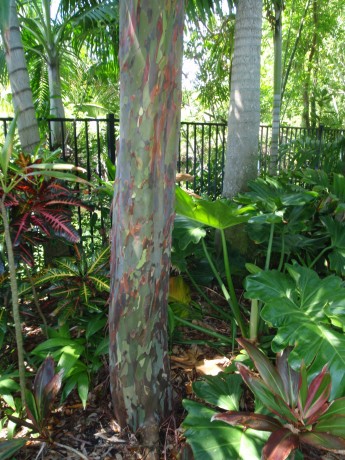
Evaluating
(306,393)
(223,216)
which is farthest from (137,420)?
(223,216)

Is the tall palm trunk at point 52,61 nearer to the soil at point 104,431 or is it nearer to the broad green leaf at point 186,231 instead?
the broad green leaf at point 186,231

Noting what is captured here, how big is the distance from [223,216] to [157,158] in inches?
34.4

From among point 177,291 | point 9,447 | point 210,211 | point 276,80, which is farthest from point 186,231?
point 276,80

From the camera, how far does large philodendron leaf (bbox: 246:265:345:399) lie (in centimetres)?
192

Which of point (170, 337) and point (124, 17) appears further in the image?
point (170, 337)

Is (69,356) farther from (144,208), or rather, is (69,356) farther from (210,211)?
(210,211)

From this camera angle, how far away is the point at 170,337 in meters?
2.72

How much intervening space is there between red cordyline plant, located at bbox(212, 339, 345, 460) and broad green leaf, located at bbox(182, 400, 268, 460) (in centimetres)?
15

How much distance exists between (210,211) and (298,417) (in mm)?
1255

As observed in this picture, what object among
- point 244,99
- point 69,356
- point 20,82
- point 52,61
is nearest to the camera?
point 69,356

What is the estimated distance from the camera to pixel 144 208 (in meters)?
1.81

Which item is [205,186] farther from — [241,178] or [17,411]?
[17,411]

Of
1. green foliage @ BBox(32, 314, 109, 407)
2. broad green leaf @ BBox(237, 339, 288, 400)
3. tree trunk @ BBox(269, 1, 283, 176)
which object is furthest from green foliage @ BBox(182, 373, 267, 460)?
tree trunk @ BBox(269, 1, 283, 176)

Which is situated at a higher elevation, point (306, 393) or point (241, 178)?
point (241, 178)
